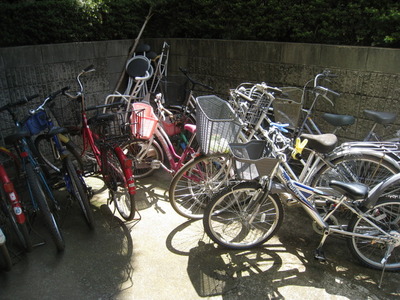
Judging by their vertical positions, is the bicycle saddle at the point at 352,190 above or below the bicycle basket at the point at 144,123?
below

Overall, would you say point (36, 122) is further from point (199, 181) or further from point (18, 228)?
point (199, 181)

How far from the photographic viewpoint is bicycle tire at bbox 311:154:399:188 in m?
3.83

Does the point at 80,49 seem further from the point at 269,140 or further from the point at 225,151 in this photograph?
the point at 269,140

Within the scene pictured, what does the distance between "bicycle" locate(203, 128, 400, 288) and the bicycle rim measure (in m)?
1.07

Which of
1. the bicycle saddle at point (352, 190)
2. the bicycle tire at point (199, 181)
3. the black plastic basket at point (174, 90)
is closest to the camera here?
the bicycle saddle at point (352, 190)

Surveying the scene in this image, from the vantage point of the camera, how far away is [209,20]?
590 centimetres

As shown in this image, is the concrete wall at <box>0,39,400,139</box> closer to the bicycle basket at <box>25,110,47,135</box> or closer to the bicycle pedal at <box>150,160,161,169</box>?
the bicycle basket at <box>25,110,47,135</box>

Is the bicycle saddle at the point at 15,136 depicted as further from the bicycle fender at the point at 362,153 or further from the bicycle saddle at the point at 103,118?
the bicycle fender at the point at 362,153

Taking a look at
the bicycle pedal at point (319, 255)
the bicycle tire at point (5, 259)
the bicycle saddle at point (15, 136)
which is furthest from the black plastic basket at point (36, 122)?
the bicycle pedal at point (319, 255)

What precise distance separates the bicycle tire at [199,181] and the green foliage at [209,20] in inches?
97.4

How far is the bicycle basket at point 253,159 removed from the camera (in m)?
3.10

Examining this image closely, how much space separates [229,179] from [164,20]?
400 cm

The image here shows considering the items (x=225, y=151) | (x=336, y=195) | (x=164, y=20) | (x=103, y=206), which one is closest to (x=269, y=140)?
(x=225, y=151)

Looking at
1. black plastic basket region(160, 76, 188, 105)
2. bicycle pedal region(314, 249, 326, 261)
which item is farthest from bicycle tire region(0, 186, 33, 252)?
bicycle pedal region(314, 249, 326, 261)
